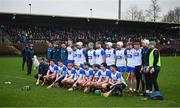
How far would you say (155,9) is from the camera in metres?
73.7

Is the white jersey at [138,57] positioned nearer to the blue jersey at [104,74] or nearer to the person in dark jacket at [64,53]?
the blue jersey at [104,74]

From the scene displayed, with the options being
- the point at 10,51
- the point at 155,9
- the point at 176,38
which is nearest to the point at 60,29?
the point at 10,51

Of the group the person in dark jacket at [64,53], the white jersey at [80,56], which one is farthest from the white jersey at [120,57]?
the person in dark jacket at [64,53]

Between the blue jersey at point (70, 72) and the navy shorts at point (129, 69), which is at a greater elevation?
the navy shorts at point (129, 69)

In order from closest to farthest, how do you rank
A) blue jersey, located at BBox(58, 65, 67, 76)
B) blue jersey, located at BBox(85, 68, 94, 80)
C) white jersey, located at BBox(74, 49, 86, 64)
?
1. blue jersey, located at BBox(85, 68, 94, 80)
2. blue jersey, located at BBox(58, 65, 67, 76)
3. white jersey, located at BBox(74, 49, 86, 64)

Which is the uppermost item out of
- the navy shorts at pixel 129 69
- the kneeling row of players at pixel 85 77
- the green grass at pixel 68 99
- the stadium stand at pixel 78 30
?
the stadium stand at pixel 78 30

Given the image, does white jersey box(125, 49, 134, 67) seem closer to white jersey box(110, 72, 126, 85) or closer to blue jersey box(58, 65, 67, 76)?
white jersey box(110, 72, 126, 85)

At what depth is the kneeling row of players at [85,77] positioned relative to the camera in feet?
44.1

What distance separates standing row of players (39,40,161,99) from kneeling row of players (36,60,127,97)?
408 millimetres

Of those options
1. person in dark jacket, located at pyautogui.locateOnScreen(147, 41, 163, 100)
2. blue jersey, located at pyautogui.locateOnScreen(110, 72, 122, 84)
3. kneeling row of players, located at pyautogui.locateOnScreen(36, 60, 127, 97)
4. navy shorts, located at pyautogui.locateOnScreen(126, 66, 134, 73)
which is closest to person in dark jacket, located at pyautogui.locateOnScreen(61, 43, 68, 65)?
kneeling row of players, located at pyautogui.locateOnScreen(36, 60, 127, 97)

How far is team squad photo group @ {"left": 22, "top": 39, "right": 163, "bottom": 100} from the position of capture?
519 inches

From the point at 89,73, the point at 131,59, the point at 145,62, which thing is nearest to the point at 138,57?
the point at 131,59

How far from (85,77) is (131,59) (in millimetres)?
1986

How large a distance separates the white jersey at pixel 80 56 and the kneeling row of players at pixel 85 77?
28.2 inches
